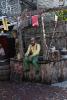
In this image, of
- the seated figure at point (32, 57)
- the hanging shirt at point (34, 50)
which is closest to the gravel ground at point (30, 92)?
the seated figure at point (32, 57)

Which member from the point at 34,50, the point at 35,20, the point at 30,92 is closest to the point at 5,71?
the point at 34,50

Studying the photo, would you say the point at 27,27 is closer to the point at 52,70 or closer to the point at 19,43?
the point at 19,43

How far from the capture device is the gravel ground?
565 inches

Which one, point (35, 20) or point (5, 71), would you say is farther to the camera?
point (5, 71)

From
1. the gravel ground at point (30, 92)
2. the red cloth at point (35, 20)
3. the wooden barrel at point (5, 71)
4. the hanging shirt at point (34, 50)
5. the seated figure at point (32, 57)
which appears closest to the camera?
the gravel ground at point (30, 92)

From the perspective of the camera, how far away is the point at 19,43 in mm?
18609

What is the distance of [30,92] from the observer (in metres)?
15.4

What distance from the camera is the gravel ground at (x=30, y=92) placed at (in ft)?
47.1

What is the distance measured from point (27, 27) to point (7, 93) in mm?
5542

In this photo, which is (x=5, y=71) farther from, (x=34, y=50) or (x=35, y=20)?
(x=35, y=20)

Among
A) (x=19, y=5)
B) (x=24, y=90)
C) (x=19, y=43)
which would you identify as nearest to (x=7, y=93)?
(x=24, y=90)

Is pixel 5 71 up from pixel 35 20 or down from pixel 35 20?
down

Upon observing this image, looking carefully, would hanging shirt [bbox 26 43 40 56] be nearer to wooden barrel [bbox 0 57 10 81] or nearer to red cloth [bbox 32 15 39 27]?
red cloth [bbox 32 15 39 27]

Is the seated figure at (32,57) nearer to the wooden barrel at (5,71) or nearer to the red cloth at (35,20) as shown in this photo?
the red cloth at (35,20)
